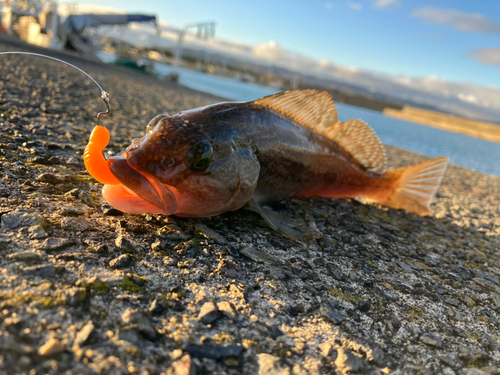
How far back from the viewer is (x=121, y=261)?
1886 mm

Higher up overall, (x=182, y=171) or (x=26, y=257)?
(x=182, y=171)

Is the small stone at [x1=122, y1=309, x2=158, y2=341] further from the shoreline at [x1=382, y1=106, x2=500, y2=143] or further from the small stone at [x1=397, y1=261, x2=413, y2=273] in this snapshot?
the shoreline at [x1=382, y1=106, x2=500, y2=143]

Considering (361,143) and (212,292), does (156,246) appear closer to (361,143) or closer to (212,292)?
(212,292)

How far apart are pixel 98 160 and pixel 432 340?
238cm

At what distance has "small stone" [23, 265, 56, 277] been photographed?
1590 millimetres

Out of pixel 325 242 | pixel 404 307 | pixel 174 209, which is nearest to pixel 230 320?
pixel 174 209

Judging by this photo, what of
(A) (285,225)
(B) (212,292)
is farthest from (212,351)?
(A) (285,225)

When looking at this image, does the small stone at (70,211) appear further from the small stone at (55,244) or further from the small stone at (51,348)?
the small stone at (51,348)

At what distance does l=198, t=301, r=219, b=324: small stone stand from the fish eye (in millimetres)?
963

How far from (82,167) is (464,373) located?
3407 mm

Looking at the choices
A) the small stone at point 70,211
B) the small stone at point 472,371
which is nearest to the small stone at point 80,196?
the small stone at point 70,211

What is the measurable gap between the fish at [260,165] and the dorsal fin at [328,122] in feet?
0.04

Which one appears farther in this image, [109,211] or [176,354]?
[109,211]

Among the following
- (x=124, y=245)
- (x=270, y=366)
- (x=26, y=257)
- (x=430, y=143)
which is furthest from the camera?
(x=430, y=143)
